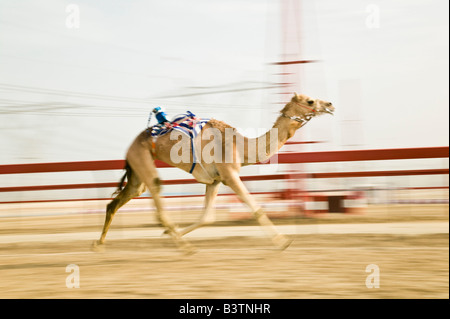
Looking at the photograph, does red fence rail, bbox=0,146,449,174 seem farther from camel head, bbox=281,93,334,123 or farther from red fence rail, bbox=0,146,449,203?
camel head, bbox=281,93,334,123

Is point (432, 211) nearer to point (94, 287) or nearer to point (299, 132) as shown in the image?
point (299, 132)

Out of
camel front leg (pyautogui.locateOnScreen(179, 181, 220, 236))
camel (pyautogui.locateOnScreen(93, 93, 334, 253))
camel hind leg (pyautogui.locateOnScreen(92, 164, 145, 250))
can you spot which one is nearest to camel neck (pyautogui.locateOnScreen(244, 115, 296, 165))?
camel (pyautogui.locateOnScreen(93, 93, 334, 253))

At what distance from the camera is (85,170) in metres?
9.21

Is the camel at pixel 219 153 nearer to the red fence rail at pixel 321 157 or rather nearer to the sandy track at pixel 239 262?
the sandy track at pixel 239 262

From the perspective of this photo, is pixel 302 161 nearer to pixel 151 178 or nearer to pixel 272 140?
pixel 272 140

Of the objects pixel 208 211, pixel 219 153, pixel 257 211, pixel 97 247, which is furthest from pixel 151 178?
pixel 257 211

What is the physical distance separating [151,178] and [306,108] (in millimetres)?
2018

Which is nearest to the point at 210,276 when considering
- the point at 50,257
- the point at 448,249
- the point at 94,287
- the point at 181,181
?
the point at 94,287

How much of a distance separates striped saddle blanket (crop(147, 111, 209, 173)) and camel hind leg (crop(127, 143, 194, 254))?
27 cm

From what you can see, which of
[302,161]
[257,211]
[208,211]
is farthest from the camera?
[302,161]

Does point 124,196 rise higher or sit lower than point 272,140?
lower

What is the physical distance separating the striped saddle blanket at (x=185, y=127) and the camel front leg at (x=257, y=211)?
0.48 meters

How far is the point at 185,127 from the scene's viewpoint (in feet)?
19.5

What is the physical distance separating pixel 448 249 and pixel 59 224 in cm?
706
